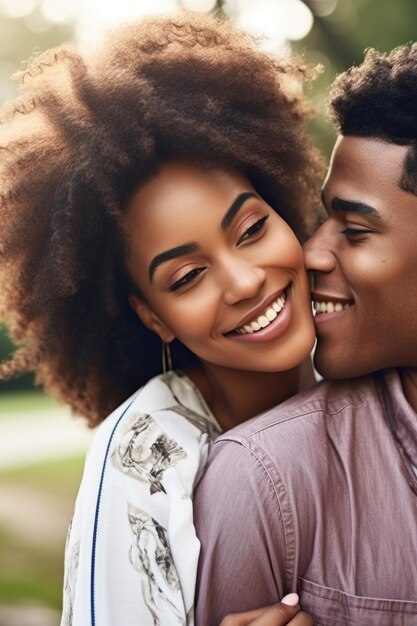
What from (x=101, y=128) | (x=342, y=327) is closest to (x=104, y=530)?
(x=342, y=327)

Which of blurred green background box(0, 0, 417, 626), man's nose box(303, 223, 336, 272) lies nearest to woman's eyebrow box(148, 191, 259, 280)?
man's nose box(303, 223, 336, 272)

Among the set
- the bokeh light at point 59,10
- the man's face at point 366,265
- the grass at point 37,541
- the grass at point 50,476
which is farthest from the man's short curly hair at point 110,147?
the bokeh light at point 59,10

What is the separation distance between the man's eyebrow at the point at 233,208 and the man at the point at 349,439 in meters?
0.27

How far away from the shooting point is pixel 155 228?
2.94 metres

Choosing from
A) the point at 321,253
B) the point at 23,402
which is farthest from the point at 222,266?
the point at 23,402

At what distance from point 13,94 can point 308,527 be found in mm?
3411

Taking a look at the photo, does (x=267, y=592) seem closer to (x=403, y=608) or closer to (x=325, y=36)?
(x=403, y=608)

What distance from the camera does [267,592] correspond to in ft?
8.13

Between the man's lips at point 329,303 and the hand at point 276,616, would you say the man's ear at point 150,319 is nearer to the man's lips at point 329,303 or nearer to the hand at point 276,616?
the man's lips at point 329,303

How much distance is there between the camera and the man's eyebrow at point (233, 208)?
289cm

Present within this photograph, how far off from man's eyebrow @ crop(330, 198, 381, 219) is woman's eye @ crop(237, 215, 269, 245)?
0.24 metres

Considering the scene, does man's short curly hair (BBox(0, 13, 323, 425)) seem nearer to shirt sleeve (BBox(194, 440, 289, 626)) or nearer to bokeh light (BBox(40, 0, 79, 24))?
shirt sleeve (BBox(194, 440, 289, 626))

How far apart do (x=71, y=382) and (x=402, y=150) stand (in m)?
1.62

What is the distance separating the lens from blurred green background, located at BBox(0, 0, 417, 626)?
14.8 ft
